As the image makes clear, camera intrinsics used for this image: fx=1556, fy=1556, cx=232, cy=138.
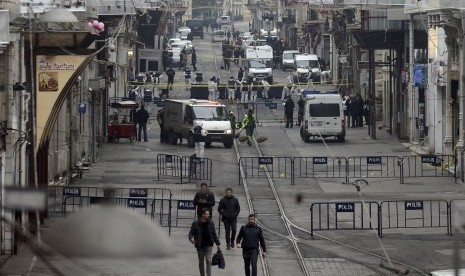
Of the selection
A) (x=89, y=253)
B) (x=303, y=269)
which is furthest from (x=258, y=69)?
(x=89, y=253)

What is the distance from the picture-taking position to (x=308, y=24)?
10331cm

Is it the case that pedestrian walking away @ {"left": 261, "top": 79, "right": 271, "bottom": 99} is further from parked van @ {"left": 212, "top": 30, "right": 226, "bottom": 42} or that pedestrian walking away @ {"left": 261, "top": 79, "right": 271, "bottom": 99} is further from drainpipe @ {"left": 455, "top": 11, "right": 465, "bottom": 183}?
parked van @ {"left": 212, "top": 30, "right": 226, "bottom": 42}

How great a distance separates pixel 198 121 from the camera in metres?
52.8

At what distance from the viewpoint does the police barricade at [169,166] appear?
1701 inches

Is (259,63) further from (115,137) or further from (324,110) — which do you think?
(115,137)

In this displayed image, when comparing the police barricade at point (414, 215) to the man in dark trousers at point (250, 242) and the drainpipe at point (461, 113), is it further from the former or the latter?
the man in dark trousers at point (250, 242)

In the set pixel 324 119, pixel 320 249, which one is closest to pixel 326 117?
pixel 324 119

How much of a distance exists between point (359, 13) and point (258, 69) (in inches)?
1066

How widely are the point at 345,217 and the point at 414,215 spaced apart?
1528mm

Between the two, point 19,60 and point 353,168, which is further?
point 353,168

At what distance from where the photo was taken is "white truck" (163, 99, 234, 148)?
52.9 m

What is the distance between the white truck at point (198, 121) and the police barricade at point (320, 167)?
588cm

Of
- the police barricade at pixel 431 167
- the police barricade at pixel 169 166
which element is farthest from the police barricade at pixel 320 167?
the police barricade at pixel 169 166

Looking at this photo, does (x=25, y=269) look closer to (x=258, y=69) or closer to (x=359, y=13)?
(x=359, y=13)
